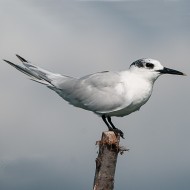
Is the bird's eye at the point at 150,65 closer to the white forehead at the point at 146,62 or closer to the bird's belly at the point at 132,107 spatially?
the white forehead at the point at 146,62

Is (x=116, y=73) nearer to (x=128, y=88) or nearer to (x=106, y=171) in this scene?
(x=128, y=88)

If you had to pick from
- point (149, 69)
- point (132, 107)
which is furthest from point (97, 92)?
point (149, 69)

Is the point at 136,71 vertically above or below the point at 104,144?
above

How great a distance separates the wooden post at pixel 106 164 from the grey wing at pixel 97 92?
2.55 feet

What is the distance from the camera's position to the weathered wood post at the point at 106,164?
30.2 ft

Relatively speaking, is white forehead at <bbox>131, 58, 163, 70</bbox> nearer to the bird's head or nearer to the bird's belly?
the bird's head

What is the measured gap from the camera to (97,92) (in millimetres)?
10109

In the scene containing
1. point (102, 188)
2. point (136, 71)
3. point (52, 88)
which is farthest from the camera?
point (52, 88)

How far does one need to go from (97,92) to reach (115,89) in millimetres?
456

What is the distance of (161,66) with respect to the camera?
977cm

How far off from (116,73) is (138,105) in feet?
2.33

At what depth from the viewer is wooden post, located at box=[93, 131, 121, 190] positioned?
363 inches

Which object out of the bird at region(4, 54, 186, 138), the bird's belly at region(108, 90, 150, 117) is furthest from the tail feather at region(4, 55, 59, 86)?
the bird's belly at region(108, 90, 150, 117)

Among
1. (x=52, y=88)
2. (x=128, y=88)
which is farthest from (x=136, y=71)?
(x=52, y=88)
